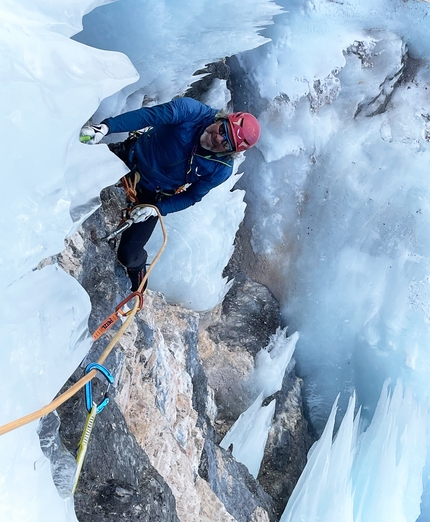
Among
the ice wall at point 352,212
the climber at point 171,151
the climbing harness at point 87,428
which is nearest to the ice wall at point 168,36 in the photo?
the climber at point 171,151

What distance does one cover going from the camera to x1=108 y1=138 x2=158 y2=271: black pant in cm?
334

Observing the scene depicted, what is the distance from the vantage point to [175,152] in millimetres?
3029

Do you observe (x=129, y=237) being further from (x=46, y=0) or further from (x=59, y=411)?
(x=46, y=0)

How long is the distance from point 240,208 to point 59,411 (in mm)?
3362

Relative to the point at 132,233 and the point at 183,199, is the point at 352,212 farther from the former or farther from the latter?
the point at 132,233

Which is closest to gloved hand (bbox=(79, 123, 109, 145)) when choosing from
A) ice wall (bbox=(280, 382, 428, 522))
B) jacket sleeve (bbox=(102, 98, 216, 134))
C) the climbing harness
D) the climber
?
the climber

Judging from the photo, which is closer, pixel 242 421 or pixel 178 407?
pixel 178 407

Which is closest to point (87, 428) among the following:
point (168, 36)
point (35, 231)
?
point (35, 231)

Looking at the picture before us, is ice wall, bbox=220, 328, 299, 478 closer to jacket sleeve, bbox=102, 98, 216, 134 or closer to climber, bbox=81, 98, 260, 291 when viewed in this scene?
climber, bbox=81, 98, 260, 291

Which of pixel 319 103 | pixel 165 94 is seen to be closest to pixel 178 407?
pixel 165 94

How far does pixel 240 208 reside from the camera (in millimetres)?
5297

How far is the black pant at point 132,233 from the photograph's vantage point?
11.0 ft

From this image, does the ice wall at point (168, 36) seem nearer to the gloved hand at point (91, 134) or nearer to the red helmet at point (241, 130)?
the gloved hand at point (91, 134)

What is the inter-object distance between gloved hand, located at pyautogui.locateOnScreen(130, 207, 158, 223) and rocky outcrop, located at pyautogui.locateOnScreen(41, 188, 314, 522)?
0.25 meters
